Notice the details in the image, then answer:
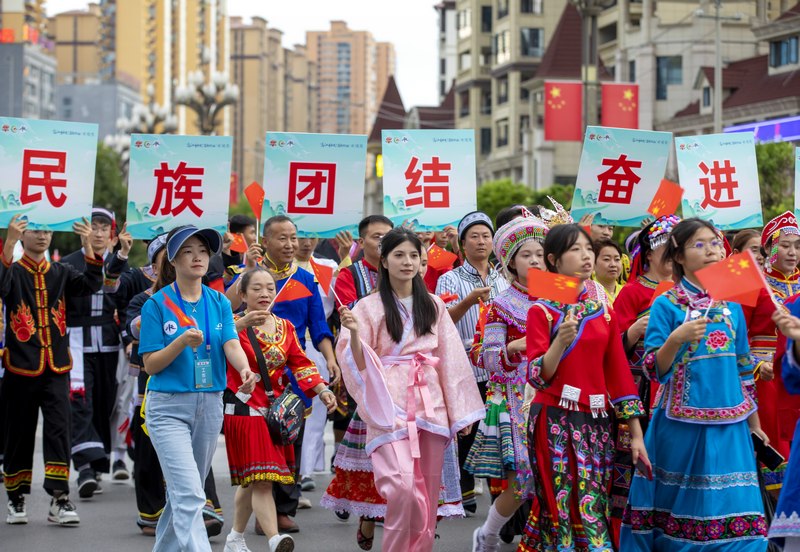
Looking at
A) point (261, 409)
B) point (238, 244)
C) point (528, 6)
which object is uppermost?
point (528, 6)

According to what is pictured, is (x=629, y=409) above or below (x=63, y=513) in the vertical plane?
above

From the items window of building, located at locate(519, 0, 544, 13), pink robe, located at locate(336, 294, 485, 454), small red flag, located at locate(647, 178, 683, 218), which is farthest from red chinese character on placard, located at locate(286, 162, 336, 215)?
window of building, located at locate(519, 0, 544, 13)

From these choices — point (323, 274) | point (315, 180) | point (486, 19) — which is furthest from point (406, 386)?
point (486, 19)

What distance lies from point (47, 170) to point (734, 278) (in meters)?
5.31

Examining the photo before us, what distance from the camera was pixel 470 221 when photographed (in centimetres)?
911

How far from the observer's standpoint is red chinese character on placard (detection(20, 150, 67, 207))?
356 inches

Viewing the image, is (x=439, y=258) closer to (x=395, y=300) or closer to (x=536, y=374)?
(x=395, y=300)

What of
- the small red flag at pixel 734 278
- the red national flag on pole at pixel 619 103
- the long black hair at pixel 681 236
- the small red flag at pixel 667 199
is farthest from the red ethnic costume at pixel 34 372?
the red national flag on pole at pixel 619 103

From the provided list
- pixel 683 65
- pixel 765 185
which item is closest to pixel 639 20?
pixel 683 65

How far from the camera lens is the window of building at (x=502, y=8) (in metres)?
73.2

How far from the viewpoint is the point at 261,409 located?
25.6 ft

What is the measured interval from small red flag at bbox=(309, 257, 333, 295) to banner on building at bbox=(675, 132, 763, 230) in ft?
9.08

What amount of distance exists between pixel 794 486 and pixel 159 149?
221 inches

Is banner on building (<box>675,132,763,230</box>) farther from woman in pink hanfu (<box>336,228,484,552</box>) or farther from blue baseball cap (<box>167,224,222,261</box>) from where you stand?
blue baseball cap (<box>167,224,222,261</box>)
